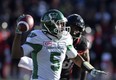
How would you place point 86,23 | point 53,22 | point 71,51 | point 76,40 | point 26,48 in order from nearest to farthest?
1. point 26,48
2. point 53,22
3. point 71,51
4. point 76,40
5. point 86,23

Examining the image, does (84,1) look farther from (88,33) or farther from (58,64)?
(58,64)

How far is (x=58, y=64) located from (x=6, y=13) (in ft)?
33.6

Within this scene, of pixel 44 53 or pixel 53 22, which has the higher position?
pixel 53 22

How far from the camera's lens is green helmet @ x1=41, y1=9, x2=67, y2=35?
5.83 meters

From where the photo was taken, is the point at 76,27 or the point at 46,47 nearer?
the point at 46,47

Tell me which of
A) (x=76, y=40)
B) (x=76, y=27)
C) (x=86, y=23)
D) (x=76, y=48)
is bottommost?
(x=76, y=48)

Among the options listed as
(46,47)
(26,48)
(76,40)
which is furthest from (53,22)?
(76,40)

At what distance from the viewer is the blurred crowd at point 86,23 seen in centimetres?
1432

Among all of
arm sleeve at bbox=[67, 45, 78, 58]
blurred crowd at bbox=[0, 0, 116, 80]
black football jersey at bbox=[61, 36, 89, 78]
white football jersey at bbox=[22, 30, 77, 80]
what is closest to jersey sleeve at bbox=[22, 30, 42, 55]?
white football jersey at bbox=[22, 30, 77, 80]

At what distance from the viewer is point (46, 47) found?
5785 mm

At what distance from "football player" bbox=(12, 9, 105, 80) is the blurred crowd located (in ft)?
24.2

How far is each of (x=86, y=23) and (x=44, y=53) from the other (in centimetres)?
953

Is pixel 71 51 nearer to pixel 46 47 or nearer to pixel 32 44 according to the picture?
pixel 46 47

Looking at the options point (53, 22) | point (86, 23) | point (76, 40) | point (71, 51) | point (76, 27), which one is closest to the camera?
point (53, 22)
